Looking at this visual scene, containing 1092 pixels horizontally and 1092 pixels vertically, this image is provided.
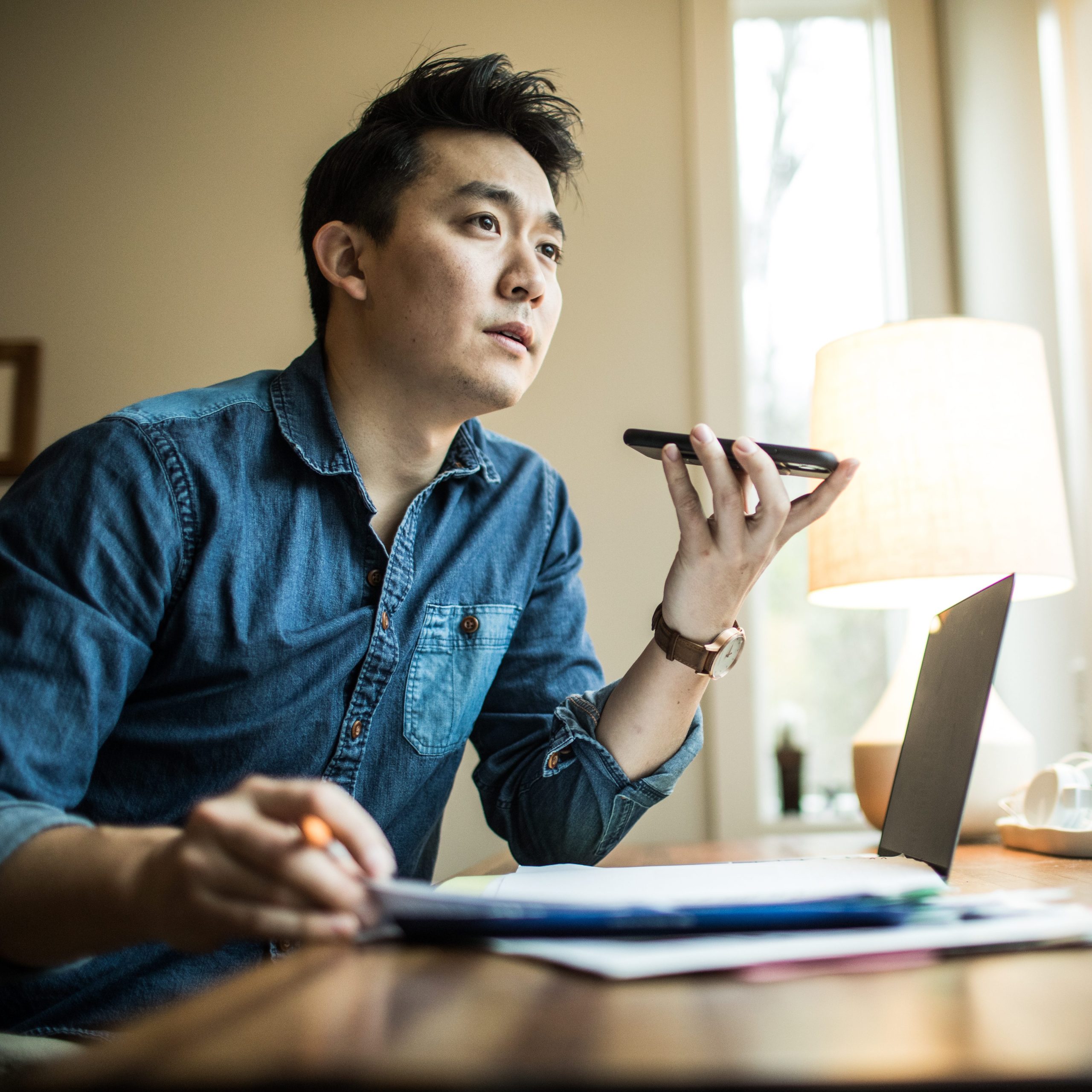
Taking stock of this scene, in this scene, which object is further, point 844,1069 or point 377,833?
point 377,833

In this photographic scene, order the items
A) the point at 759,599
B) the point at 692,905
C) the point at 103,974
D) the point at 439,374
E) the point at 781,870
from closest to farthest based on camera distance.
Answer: the point at 692,905 → the point at 781,870 → the point at 103,974 → the point at 439,374 → the point at 759,599

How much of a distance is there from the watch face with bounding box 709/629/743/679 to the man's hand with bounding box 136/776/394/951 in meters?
0.53

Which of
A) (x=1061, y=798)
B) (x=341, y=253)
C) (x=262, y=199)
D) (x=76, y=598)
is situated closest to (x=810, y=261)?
(x=262, y=199)

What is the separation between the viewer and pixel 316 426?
1.03 metres

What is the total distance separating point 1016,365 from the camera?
1297 mm

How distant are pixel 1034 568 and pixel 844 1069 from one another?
1.15 metres

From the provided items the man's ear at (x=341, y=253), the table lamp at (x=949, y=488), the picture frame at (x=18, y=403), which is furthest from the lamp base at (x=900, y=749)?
the picture frame at (x=18, y=403)

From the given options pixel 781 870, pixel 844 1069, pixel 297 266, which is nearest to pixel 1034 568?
pixel 781 870

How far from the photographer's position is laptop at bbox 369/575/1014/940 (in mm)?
389

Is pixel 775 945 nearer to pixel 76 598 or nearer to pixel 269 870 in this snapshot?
pixel 269 870

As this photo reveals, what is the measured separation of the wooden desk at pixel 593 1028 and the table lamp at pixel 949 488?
2.98ft

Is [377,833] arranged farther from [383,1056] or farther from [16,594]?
[16,594]

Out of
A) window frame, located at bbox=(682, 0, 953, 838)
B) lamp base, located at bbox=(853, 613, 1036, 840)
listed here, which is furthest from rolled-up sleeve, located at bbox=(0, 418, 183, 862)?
window frame, located at bbox=(682, 0, 953, 838)

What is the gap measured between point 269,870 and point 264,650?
0.53 meters
